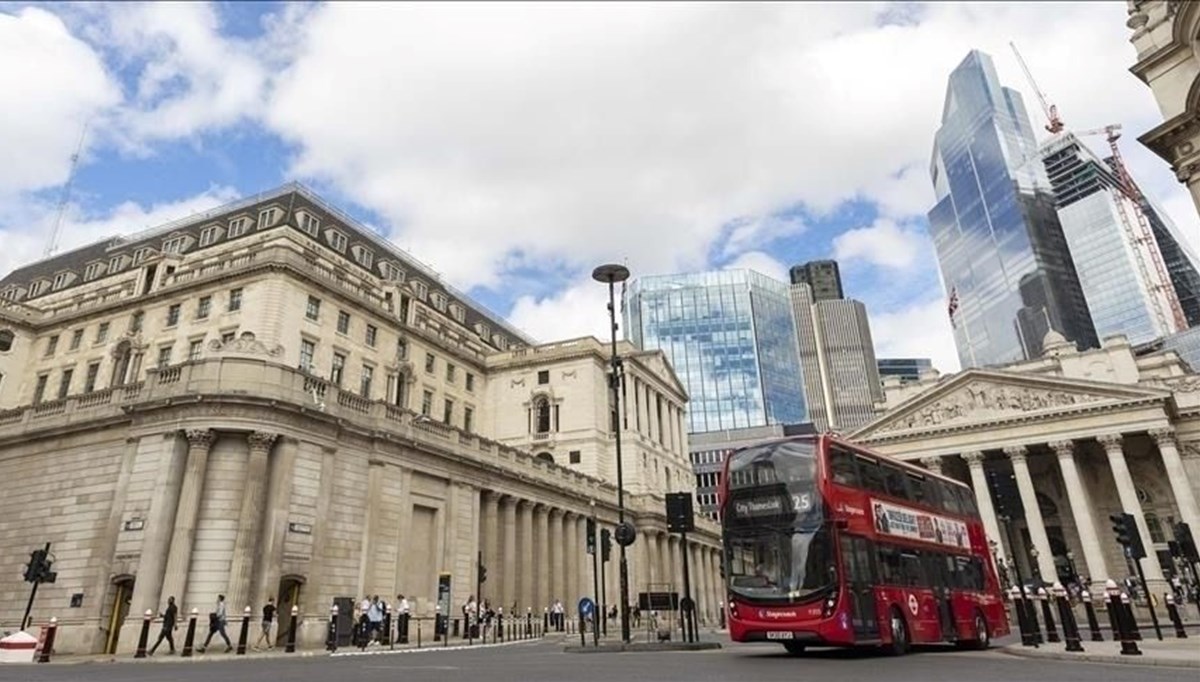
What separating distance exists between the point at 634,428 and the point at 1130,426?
114ft

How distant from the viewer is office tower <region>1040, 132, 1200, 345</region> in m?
129

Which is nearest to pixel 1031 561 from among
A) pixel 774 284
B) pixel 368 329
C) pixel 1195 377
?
pixel 1195 377

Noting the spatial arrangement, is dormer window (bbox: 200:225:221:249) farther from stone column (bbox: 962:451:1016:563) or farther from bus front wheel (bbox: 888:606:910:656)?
stone column (bbox: 962:451:1016:563)

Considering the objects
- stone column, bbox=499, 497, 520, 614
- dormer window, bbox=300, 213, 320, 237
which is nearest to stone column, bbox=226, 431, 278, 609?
stone column, bbox=499, 497, 520, 614

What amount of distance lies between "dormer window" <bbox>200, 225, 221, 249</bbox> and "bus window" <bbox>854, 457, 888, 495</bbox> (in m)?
44.5

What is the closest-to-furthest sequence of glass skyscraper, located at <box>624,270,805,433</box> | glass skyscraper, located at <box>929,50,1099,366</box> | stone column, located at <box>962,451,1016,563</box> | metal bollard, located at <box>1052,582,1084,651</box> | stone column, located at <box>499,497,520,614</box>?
metal bollard, located at <box>1052,582,1084,651</box>, stone column, located at <box>499,497,520,614</box>, stone column, located at <box>962,451,1016,563</box>, glass skyscraper, located at <box>624,270,805,433</box>, glass skyscraper, located at <box>929,50,1099,366</box>

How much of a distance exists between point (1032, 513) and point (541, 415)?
36.2 meters

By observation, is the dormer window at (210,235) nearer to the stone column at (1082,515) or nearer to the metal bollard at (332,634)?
the metal bollard at (332,634)

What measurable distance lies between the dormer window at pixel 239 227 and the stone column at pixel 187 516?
Answer: 24726 mm

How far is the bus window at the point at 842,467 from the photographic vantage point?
1448cm

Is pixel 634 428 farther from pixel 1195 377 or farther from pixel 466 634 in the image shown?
pixel 1195 377

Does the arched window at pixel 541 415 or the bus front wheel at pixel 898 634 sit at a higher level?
the arched window at pixel 541 415

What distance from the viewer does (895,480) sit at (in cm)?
1656

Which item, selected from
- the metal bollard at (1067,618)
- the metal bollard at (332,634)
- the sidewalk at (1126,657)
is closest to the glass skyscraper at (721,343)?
the metal bollard at (332,634)
